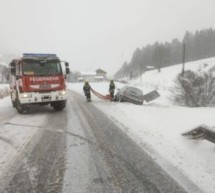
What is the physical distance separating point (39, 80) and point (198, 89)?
1231 centimetres

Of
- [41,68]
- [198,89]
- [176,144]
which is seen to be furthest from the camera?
[198,89]

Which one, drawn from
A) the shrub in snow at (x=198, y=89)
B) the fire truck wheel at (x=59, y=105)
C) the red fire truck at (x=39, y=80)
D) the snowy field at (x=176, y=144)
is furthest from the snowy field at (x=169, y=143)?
the shrub in snow at (x=198, y=89)

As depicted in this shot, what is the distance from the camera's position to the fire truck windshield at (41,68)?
1495cm

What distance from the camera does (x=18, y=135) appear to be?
31.4 feet

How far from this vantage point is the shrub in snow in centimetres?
2225

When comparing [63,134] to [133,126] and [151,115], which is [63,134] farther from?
[151,115]

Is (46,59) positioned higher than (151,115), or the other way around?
(46,59)

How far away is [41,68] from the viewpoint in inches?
599

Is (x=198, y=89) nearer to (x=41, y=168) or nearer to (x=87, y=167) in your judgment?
(x=87, y=167)

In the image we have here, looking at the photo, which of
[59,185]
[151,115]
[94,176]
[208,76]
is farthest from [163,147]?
[208,76]

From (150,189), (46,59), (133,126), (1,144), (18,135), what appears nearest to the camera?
(150,189)

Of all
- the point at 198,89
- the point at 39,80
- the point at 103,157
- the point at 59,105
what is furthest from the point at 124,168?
the point at 198,89

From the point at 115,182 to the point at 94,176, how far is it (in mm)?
491

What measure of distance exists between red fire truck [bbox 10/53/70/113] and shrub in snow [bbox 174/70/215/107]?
10.7 meters
